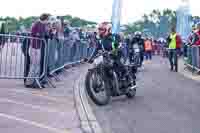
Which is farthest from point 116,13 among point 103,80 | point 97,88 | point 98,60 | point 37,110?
point 37,110

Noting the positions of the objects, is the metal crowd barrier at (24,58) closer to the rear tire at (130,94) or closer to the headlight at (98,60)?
the rear tire at (130,94)

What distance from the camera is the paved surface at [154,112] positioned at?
8500mm

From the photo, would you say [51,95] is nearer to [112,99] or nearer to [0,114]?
[112,99]

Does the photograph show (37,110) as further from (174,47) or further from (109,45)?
(174,47)

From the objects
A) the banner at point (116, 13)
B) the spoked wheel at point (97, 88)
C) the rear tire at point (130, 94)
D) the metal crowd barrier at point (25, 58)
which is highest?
the banner at point (116, 13)

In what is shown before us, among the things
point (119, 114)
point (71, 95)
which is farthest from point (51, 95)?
point (119, 114)

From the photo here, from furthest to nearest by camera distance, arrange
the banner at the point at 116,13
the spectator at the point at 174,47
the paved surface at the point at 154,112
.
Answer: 1. the banner at the point at 116,13
2. the spectator at the point at 174,47
3. the paved surface at the point at 154,112

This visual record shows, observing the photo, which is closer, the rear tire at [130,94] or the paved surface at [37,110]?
the paved surface at [37,110]

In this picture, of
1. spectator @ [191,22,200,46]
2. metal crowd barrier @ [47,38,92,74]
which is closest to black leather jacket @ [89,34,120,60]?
metal crowd barrier @ [47,38,92,74]

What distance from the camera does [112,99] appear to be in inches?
475

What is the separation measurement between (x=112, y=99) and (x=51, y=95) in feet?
4.49

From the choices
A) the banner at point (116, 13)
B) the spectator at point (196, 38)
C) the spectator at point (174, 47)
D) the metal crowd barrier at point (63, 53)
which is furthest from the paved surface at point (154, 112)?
the banner at point (116, 13)

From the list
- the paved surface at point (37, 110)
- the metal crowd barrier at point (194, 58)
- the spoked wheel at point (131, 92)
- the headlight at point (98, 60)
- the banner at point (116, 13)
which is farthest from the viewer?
the banner at point (116, 13)

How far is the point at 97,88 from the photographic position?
1077cm
